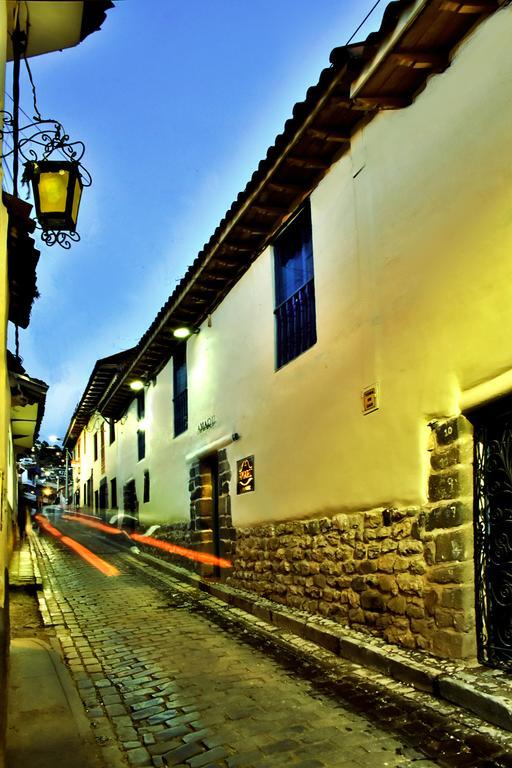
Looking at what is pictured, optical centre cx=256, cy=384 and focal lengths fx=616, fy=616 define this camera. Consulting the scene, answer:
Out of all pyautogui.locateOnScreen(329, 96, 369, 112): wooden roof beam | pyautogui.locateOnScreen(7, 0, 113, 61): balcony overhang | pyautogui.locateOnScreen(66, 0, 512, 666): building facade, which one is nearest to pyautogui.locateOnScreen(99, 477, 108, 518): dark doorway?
pyautogui.locateOnScreen(66, 0, 512, 666): building facade

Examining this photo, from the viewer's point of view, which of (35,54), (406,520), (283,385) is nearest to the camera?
(406,520)

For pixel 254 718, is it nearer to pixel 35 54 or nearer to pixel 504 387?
pixel 504 387

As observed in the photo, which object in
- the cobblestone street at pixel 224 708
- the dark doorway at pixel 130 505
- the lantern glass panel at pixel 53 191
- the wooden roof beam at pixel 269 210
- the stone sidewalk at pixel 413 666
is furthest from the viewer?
the dark doorway at pixel 130 505

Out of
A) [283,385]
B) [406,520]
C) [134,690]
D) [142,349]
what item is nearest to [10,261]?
[283,385]

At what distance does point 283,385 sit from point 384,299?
8.36 feet

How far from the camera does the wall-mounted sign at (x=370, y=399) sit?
19.9 ft

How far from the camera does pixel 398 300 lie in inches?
229

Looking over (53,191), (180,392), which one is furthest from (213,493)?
(53,191)

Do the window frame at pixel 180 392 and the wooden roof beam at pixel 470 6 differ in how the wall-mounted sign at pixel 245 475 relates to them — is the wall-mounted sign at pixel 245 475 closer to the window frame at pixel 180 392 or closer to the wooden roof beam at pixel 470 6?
the window frame at pixel 180 392

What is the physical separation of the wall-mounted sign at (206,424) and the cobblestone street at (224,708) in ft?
13.1

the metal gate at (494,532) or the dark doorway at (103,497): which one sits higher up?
the metal gate at (494,532)

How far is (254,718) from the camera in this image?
433 cm

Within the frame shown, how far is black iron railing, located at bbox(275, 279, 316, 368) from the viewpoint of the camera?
307 inches

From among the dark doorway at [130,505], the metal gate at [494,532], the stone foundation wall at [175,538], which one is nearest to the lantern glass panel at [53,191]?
the metal gate at [494,532]
